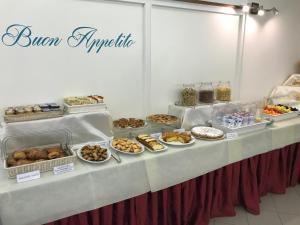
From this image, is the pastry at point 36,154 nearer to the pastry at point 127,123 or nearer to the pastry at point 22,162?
the pastry at point 22,162

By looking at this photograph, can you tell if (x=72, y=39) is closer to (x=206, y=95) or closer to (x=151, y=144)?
(x=151, y=144)

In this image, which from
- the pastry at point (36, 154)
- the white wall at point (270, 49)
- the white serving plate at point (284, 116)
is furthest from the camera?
the white wall at point (270, 49)

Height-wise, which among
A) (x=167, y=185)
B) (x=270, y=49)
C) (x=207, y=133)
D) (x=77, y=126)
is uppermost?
(x=270, y=49)

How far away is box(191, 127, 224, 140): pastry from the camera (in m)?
1.76

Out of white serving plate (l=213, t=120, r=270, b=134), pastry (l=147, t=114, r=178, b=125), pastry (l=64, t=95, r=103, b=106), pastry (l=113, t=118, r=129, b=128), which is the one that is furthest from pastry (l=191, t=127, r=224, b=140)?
pastry (l=64, t=95, r=103, b=106)

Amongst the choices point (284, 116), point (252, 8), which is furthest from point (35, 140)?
point (252, 8)

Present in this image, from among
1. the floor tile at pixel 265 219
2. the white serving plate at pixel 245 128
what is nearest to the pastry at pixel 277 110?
the white serving plate at pixel 245 128

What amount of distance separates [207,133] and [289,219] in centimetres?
95

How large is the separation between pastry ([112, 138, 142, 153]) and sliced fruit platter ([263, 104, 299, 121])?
124 centimetres

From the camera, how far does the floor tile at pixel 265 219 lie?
75.7 inches

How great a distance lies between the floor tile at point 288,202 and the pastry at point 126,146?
1.36 meters

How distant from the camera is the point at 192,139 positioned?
171cm

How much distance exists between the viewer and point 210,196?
1.84m

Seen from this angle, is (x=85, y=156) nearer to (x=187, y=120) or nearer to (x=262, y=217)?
(x=187, y=120)
